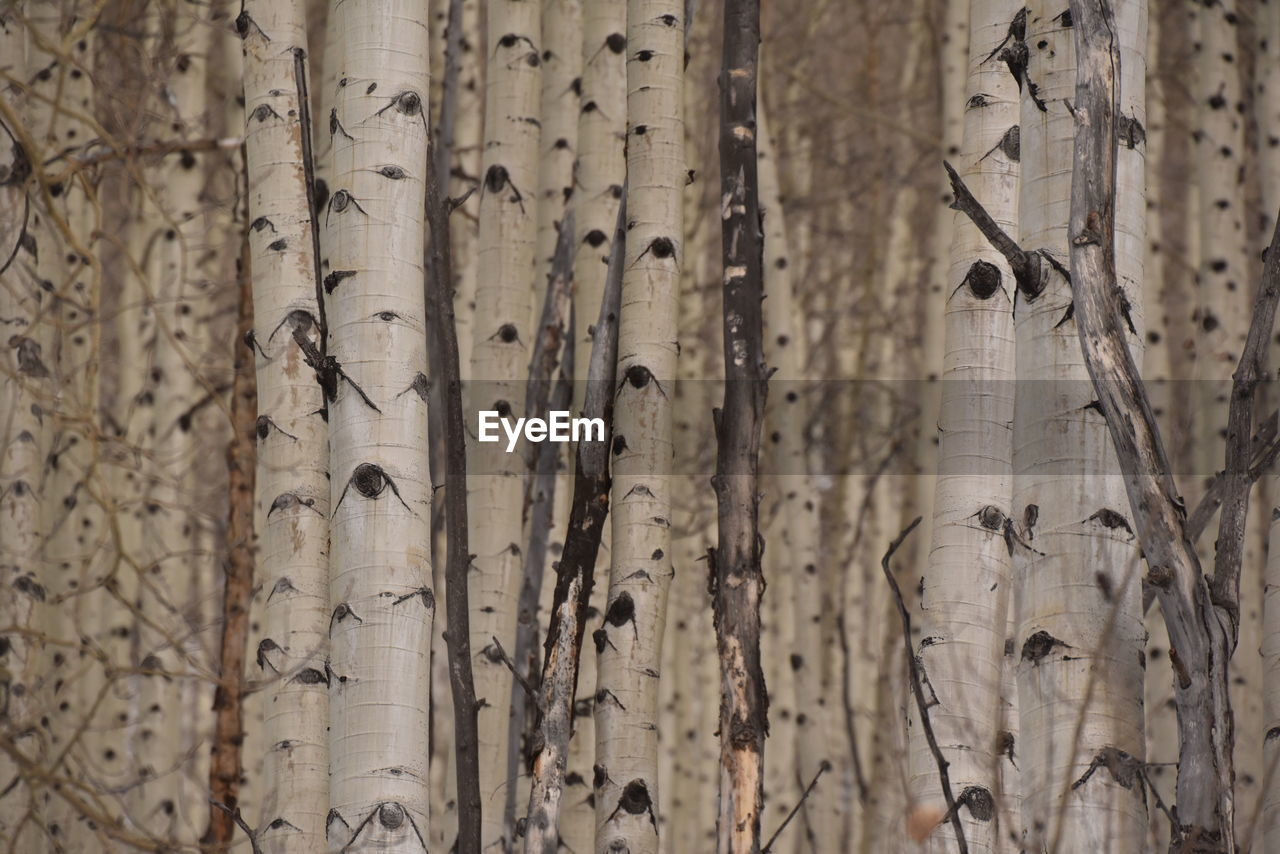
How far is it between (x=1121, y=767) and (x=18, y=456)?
4154 mm

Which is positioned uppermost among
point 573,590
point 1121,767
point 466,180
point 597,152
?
point 466,180

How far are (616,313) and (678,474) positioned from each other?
5087 millimetres

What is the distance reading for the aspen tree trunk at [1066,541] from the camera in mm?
2127

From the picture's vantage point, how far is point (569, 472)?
593 cm

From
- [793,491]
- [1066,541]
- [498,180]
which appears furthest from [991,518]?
[793,491]

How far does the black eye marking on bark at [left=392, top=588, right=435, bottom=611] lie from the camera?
2.52 m

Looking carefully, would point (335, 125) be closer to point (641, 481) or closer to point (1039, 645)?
point (641, 481)

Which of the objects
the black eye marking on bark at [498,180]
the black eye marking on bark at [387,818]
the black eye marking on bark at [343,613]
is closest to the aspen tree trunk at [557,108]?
the black eye marking on bark at [498,180]

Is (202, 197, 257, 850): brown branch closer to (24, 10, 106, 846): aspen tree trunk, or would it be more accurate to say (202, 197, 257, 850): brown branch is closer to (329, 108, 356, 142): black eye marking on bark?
(24, 10, 106, 846): aspen tree trunk

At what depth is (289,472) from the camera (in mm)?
3191

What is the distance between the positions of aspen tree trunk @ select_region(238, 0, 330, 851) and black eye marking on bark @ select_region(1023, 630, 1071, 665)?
5.42 ft

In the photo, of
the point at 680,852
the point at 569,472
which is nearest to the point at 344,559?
the point at 569,472

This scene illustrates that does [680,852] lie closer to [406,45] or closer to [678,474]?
[678,474]

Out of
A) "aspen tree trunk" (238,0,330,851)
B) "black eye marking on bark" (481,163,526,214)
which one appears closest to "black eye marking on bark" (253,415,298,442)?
"aspen tree trunk" (238,0,330,851)
